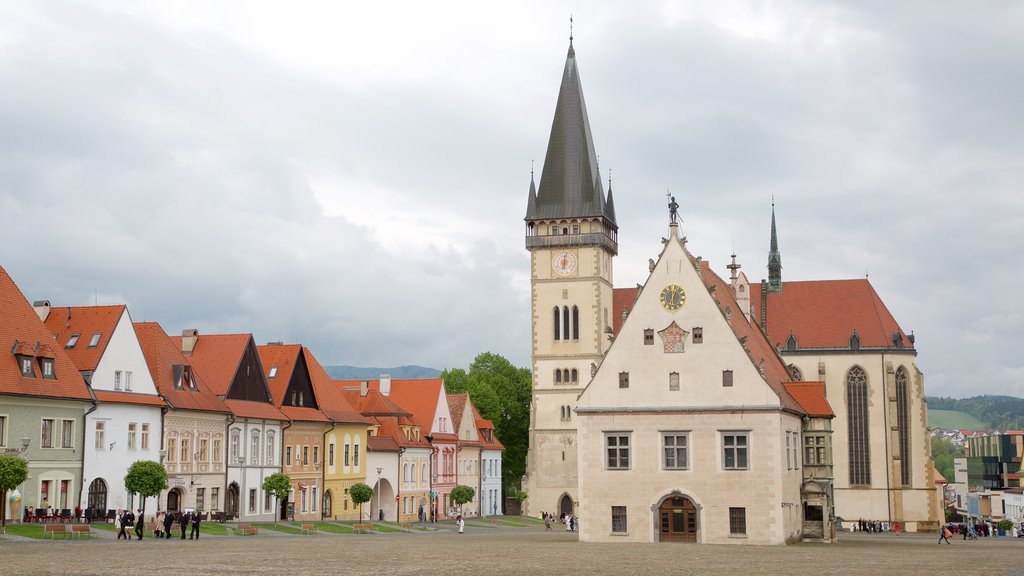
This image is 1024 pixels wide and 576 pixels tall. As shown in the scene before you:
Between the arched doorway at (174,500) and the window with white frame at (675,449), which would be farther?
the arched doorway at (174,500)

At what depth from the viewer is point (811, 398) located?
218ft

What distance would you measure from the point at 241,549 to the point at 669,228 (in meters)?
29.1

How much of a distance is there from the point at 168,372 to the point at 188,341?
8056mm

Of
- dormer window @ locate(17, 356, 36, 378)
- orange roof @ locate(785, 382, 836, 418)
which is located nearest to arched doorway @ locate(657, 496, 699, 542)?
orange roof @ locate(785, 382, 836, 418)

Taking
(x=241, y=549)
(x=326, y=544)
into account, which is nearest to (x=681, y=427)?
(x=326, y=544)

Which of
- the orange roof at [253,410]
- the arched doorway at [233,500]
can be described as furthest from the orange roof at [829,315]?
the arched doorway at [233,500]

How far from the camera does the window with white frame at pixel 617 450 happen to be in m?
59.1

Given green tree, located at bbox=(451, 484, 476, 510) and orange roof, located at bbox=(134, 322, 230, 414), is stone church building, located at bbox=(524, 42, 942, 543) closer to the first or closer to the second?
green tree, located at bbox=(451, 484, 476, 510)

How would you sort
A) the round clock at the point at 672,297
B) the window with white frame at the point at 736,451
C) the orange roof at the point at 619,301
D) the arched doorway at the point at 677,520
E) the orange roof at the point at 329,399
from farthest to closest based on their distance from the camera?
1. the orange roof at the point at 619,301
2. the orange roof at the point at 329,399
3. the round clock at the point at 672,297
4. the arched doorway at the point at 677,520
5. the window with white frame at the point at 736,451

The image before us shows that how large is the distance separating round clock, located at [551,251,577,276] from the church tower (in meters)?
0.09

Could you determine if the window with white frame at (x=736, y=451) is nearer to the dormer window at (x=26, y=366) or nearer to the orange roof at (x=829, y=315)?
the dormer window at (x=26, y=366)

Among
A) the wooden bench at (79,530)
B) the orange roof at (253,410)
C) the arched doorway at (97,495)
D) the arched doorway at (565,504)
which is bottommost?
the arched doorway at (565,504)

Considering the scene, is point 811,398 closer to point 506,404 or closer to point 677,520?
point 677,520

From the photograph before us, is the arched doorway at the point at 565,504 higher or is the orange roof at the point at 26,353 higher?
the orange roof at the point at 26,353
